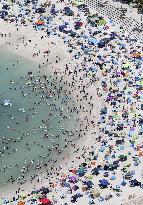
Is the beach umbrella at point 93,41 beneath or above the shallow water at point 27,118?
above

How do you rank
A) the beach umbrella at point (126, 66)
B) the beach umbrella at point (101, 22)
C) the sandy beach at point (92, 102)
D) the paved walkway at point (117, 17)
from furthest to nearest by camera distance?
→ the beach umbrella at point (101, 22) < the paved walkway at point (117, 17) < the beach umbrella at point (126, 66) < the sandy beach at point (92, 102)

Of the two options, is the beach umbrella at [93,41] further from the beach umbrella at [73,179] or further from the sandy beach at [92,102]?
the beach umbrella at [73,179]

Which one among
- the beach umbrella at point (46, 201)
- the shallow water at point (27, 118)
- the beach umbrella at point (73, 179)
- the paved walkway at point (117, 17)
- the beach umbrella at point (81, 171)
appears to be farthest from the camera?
the paved walkway at point (117, 17)

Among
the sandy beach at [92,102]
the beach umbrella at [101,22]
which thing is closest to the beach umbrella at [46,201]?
the sandy beach at [92,102]

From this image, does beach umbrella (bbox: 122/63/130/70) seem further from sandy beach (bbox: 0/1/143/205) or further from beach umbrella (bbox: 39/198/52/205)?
beach umbrella (bbox: 39/198/52/205)

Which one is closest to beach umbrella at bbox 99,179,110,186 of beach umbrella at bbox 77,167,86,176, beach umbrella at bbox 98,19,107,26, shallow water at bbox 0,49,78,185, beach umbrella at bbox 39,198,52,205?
beach umbrella at bbox 77,167,86,176

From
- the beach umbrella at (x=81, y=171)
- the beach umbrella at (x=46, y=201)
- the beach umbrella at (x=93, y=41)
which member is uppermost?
the beach umbrella at (x=93, y=41)

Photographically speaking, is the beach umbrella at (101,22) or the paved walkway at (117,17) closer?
the paved walkway at (117,17)
